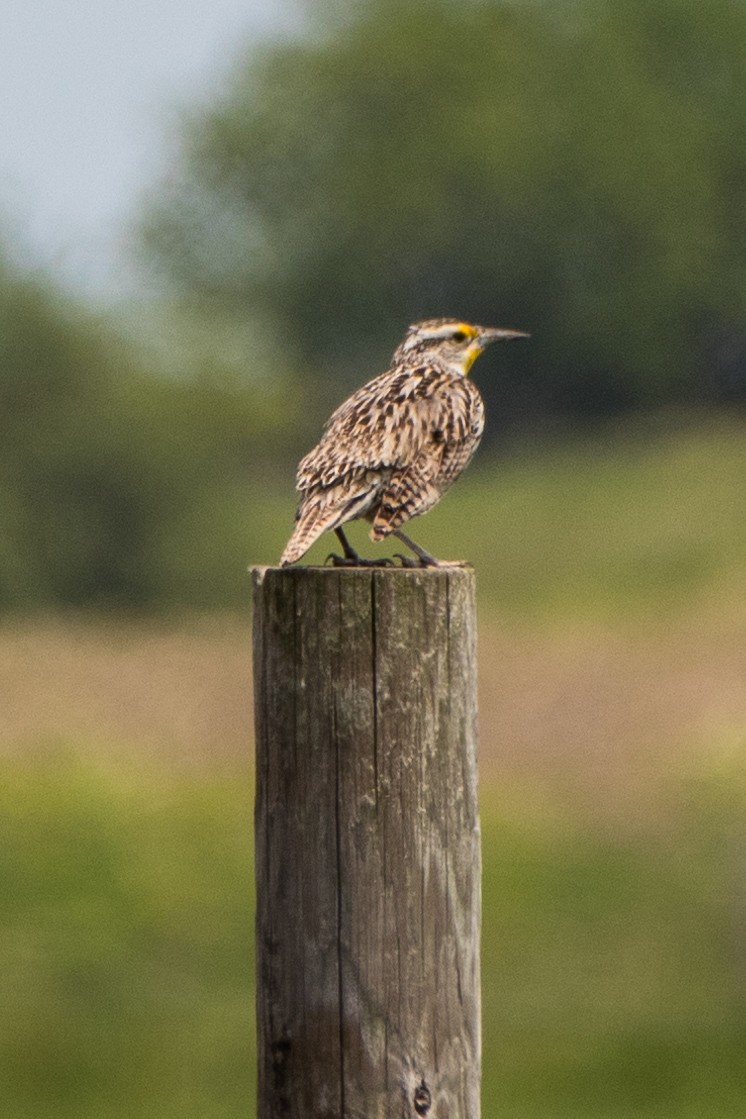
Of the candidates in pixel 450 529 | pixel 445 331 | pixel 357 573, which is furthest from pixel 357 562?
pixel 450 529

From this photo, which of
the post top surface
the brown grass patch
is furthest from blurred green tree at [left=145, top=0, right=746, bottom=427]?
the post top surface

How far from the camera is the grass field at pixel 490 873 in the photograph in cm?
1934

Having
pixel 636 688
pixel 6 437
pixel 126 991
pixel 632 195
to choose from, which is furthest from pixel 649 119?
pixel 126 991

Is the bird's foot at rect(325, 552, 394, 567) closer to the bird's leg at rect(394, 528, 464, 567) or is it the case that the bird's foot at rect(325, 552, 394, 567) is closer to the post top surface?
the bird's leg at rect(394, 528, 464, 567)

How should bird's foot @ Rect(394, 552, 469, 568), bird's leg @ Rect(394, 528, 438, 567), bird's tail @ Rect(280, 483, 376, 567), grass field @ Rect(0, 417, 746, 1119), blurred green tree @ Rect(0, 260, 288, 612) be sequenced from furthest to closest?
blurred green tree @ Rect(0, 260, 288, 612) < grass field @ Rect(0, 417, 746, 1119) < bird's tail @ Rect(280, 483, 376, 567) < bird's leg @ Rect(394, 528, 438, 567) < bird's foot @ Rect(394, 552, 469, 568)

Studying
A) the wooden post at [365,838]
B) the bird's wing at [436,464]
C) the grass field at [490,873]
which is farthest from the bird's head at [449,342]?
the grass field at [490,873]

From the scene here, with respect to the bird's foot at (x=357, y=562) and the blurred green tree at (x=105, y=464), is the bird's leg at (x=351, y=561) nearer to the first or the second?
the bird's foot at (x=357, y=562)

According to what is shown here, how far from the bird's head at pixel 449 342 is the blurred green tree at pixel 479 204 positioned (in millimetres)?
77647

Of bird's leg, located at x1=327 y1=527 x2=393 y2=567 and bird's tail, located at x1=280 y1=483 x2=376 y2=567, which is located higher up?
bird's tail, located at x1=280 y1=483 x2=376 y2=567

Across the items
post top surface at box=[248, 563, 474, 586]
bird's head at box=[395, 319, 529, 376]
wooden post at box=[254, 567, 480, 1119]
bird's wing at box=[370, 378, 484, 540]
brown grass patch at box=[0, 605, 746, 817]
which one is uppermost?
brown grass patch at box=[0, 605, 746, 817]

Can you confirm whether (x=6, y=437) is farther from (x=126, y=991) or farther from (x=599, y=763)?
(x=126, y=991)

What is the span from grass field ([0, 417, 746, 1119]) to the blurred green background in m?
0.06

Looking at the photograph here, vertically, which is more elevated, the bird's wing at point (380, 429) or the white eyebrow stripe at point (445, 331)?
the white eyebrow stripe at point (445, 331)

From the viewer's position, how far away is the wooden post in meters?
4.67
